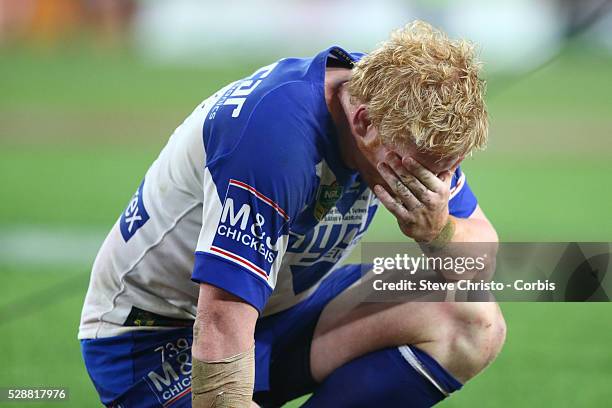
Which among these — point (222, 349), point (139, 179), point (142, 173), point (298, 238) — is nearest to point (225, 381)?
point (222, 349)

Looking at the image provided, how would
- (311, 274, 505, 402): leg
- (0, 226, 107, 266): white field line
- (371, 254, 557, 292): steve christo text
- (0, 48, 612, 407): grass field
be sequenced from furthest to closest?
(0, 226, 107, 266): white field line, (0, 48, 612, 407): grass field, (311, 274, 505, 402): leg, (371, 254, 557, 292): steve christo text

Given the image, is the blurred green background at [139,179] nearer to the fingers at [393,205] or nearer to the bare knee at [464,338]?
the bare knee at [464,338]

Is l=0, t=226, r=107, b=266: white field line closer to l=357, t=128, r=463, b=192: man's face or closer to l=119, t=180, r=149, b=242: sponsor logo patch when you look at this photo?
l=119, t=180, r=149, b=242: sponsor logo patch

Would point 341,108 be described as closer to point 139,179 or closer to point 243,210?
point 243,210

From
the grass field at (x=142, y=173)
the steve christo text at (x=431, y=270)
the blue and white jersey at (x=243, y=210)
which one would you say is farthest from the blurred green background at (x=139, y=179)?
the blue and white jersey at (x=243, y=210)

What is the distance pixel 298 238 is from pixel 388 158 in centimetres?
40

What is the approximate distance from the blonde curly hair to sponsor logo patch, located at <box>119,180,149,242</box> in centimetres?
72

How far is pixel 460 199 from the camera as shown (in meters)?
2.78

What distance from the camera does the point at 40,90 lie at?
15.3 m

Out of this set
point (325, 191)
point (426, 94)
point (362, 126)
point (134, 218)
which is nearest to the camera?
point (426, 94)

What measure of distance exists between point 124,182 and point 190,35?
10292 mm

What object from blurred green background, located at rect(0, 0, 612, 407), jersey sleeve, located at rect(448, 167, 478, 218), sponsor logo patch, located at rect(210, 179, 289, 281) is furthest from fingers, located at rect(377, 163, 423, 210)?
blurred green background, located at rect(0, 0, 612, 407)

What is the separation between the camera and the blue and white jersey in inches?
89.8

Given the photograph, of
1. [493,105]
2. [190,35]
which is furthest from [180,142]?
[190,35]
